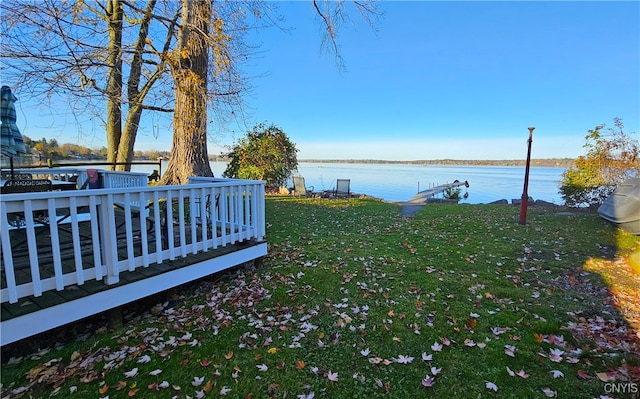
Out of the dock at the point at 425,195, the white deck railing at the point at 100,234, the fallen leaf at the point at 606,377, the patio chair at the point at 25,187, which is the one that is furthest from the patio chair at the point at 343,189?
the fallen leaf at the point at 606,377

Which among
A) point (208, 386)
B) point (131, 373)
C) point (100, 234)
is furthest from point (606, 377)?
point (100, 234)

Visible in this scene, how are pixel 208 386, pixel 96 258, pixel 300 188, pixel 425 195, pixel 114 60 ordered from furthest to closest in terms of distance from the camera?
pixel 425 195 → pixel 300 188 → pixel 114 60 → pixel 96 258 → pixel 208 386

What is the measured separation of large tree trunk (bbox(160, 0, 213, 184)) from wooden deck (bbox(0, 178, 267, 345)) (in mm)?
3567

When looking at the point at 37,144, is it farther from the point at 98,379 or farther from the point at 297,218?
the point at 98,379

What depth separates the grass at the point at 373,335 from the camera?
2104 millimetres

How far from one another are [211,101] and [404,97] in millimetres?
17020

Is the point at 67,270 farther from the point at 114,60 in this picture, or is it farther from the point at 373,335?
the point at 114,60

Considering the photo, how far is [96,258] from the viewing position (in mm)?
2605

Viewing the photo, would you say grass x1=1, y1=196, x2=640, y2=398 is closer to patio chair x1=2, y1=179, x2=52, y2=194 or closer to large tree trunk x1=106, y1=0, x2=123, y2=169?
patio chair x1=2, y1=179, x2=52, y2=194

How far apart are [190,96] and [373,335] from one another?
6.22 meters

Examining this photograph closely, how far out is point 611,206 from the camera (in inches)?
276

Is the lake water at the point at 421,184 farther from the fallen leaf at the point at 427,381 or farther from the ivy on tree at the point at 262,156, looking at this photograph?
the fallen leaf at the point at 427,381

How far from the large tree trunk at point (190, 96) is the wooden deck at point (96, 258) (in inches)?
140

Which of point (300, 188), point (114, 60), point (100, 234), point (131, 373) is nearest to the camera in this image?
point (131, 373)
